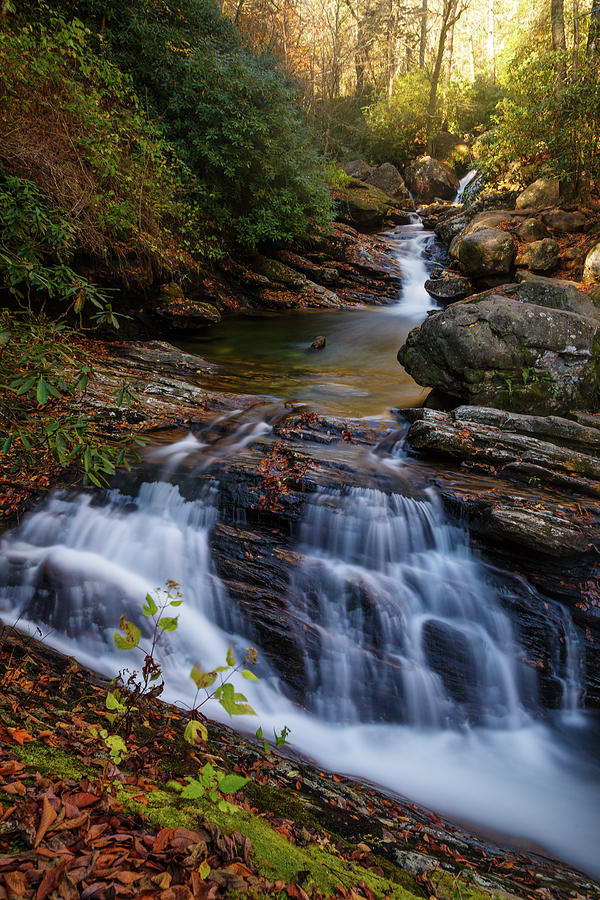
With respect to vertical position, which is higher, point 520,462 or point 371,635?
point 520,462

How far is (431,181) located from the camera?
24.1 m

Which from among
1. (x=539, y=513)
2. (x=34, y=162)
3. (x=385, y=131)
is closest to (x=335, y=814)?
(x=539, y=513)

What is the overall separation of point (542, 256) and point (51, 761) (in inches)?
589

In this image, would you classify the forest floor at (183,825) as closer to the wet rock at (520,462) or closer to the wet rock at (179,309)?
the wet rock at (520,462)

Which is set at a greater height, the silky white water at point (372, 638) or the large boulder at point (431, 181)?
the large boulder at point (431, 181)

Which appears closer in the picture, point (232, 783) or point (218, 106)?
point (232, 783)

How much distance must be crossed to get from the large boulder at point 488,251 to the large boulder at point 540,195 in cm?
252

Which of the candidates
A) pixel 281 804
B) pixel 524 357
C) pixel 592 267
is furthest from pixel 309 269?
pixel 281 804

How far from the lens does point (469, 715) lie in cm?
414

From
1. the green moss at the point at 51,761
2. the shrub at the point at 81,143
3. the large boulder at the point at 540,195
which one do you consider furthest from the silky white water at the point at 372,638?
the large boulder at the point at 540,195

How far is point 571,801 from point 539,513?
8.19ft

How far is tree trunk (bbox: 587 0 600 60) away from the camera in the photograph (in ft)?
38.0

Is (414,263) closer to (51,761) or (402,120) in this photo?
(402,120)

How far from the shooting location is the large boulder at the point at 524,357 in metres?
6.93
